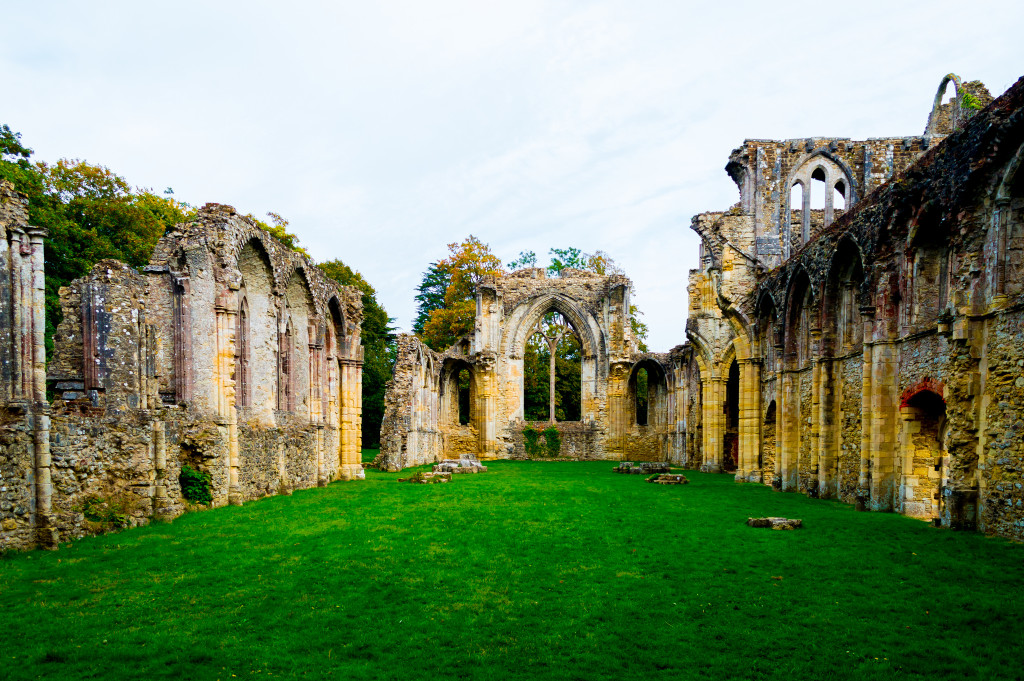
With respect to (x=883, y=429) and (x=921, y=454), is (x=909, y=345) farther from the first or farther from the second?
(x=921, y=454)

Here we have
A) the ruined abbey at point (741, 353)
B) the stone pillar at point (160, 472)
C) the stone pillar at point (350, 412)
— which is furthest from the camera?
the stone pillar at point (350, 412)

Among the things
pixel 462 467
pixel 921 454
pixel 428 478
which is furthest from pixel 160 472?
pixel 462 467

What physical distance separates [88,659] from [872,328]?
12984mm

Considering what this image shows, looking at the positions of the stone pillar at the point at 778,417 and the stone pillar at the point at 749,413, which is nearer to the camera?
the stone pillar at the point at 778,417

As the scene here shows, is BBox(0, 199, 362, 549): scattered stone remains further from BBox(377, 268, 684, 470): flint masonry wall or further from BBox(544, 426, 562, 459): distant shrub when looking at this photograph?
BBox(544, 426, 562, 459): distant shrub

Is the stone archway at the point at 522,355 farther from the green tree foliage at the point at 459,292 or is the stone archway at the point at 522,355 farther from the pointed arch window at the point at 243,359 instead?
the pointed arch window at the point at 243,359

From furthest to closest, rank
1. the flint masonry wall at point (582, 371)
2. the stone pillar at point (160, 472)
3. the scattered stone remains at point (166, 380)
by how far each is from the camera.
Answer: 1. the flint masonry wall at point (582, 371)
2. the stone pillar at point (160, 472)
3. the scattered stone remains at point (166, 380)

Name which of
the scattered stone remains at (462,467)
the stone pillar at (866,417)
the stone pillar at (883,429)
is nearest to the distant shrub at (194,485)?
the scattered stone remains at (462,467)

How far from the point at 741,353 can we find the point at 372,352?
26.3 metres

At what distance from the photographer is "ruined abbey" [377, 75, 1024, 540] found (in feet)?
31.1

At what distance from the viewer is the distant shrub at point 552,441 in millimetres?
34844

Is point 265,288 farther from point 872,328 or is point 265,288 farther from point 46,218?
point 872,328

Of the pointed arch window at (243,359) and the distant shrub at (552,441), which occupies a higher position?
the pointed arch window at (243,359)

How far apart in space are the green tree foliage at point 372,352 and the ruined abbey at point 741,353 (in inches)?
544
